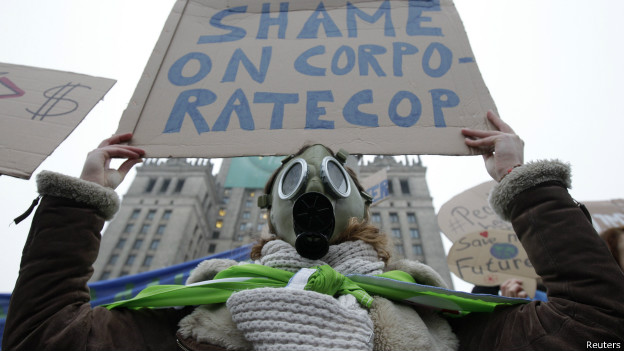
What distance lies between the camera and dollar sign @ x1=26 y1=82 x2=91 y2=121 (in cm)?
209

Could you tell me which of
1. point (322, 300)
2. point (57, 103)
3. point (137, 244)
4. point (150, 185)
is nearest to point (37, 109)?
point (57, 103)

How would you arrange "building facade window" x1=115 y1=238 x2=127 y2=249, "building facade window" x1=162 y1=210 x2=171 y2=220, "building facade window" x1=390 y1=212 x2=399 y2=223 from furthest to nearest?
"building facade window" x1=162 y1=210 x2=171 y2=220 < "building facade window" x1=390 y1=212 x2=399 y2=223 < "building facade window" x1=115 y1=238 x2=127 y2=249

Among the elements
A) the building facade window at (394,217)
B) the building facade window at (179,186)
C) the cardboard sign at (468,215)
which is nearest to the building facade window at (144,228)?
the building facade window at (179,186)

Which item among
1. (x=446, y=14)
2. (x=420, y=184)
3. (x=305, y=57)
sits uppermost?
(x=420, y=184)

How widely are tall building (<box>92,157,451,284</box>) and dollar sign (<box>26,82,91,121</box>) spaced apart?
28.3 m

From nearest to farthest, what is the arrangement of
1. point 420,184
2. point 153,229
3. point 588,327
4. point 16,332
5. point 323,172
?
point 588,327
point 16,332
point 323,172
point 153,229
point 420,184

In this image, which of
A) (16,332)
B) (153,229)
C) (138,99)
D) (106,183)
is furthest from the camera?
(153,229)

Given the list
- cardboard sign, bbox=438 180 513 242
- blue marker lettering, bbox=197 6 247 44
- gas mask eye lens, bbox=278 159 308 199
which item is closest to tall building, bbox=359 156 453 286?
cardboard sign, bbox=438 180 513 242

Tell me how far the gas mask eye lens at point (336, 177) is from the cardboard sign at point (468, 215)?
14.5 feet

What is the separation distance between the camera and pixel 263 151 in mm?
1985

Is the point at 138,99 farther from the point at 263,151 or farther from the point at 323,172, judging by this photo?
the point at 323,172

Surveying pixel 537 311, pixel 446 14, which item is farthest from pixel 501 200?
pixel 446 14

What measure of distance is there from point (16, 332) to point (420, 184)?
47.3m

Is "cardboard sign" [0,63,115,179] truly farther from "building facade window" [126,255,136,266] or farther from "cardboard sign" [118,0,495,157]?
"building facade window" [126,255,136,266]
